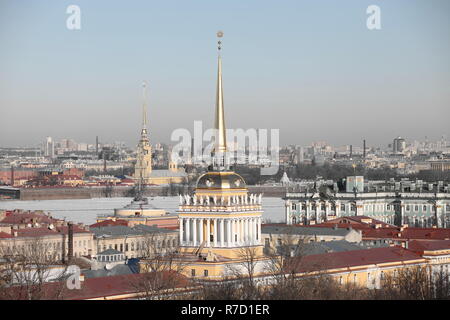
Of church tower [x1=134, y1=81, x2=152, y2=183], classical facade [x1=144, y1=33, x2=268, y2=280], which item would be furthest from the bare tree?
church tower [x1=134, y1=81, x2=152, y2=183]

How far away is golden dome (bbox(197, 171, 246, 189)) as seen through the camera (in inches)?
1040

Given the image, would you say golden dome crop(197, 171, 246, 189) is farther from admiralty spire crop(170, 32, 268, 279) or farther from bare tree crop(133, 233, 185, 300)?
bare tree crop(133, 233, 185, 300)

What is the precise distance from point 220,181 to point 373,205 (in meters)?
28.4

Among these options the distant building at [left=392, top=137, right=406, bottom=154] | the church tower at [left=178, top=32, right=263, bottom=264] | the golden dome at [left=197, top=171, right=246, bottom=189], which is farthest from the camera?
the distant building at [left=392, top=137, right=406, bottom=154]

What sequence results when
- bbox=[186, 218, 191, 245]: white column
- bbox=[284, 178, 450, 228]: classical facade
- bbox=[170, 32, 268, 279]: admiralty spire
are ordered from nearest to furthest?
bbox=[170, 32, 268, 279]: admiralty spire, bbox=[186, 218, 191, 245]: white column, bbox=[284, 178, 450, 228]: classical facade

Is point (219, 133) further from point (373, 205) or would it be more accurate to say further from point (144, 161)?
point (144, 161)

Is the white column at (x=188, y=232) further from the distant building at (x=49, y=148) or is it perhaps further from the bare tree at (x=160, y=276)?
the distant building at (x=49, y=148)

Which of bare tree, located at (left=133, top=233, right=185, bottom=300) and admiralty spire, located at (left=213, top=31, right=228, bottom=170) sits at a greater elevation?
admiralty spire, located at (left=213, top=31, right=228, bottom=170)

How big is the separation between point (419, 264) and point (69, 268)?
9.26 meters

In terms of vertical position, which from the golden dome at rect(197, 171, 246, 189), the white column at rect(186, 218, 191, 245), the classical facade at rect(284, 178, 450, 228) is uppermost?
the golden dome at rect(197, 171, 246, 189)

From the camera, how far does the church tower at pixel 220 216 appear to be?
1022 inches

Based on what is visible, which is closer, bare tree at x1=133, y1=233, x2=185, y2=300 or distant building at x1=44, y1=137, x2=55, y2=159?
bare tree at x1=133, y1=233, x2=185, y2=300
